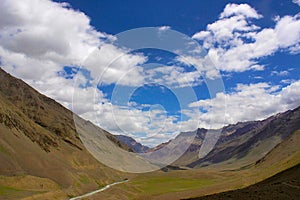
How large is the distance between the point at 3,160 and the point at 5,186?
1990 cm

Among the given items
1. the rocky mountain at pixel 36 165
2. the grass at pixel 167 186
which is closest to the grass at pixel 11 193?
the rocky mountain at pixel 36 165

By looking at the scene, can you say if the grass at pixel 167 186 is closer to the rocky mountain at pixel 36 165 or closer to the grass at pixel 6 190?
the rocky mountain at pixel 36 165

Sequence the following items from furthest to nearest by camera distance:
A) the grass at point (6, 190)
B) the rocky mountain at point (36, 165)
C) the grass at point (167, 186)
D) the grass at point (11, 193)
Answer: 1. the rocky mountain at point (36, 165)
2. the grass at point (167, 186)
3. the grass at point (6, 190)
4. the grass at point (11, 193)

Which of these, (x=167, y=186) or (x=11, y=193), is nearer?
(x=11, y=193)

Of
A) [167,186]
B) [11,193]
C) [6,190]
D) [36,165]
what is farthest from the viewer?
[36,165]

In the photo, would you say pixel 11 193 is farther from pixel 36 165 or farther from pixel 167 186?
pixel 167 186

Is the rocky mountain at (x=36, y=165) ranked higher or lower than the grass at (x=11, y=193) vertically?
higher

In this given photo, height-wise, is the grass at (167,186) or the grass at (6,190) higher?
the grass at (167,186)

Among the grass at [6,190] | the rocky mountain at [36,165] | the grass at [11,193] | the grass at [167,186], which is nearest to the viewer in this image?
the grass at [11,193]

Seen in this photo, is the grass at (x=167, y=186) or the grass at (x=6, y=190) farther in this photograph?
the grass at (x=167, y=186)

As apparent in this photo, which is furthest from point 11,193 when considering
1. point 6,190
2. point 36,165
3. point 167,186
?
point 167,186

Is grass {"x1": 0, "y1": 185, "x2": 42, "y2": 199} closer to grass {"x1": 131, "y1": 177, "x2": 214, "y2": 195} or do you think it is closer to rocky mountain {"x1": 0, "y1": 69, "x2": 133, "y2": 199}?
rocky mountain {"x1": 0, "y1": 69, "x2": 133, "y2": 199}

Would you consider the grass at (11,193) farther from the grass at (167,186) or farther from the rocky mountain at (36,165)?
the grass at (167,186)

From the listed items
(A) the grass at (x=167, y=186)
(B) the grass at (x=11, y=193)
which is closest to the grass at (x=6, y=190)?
(B) the grass at (x=11, y=193)
